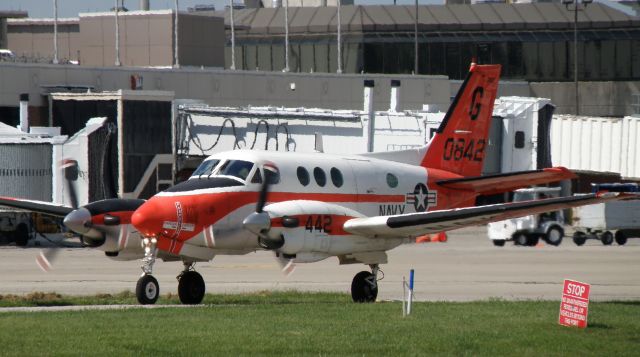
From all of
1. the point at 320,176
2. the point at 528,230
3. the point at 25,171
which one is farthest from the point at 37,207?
the point at 528,230

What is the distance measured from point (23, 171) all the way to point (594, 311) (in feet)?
115

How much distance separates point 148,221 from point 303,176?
4.21 metres

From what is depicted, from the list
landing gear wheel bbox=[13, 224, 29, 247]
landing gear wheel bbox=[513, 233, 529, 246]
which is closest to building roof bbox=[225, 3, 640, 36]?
landing gear wheel bbox=[513, 233, 529, 246]

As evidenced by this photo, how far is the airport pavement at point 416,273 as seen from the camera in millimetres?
33406

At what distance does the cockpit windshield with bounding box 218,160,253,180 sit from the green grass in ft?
10.1

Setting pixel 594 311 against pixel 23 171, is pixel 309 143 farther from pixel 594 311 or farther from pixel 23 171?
pixel 594 311

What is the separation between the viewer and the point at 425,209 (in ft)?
102

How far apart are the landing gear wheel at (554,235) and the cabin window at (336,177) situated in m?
29.8

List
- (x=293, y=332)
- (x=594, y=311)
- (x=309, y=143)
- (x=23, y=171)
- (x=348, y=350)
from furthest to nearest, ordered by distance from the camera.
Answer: (x=309, y=143) → (x=23, y=171) → (x=594, y=311) → (x=293, y=332) → (x=348, y=350)

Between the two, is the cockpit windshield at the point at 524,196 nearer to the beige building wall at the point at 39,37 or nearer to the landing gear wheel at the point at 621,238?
the landing gear wheel at the point at 621,238

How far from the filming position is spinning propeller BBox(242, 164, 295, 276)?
86.0 ft

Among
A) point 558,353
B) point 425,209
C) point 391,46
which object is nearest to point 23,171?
point 425,209

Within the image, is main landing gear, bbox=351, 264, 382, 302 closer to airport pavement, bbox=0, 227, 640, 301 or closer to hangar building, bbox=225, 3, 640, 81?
airport pavement, bbox=0, 227, 640, 301

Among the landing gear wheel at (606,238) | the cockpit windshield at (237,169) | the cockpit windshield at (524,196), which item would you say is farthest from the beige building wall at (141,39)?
the cockpit windshield at (237,169)
